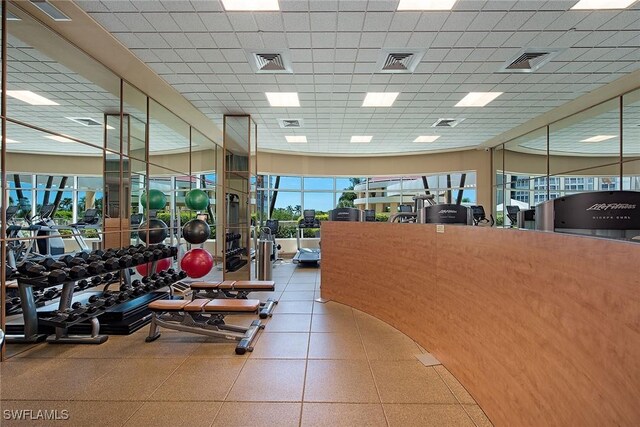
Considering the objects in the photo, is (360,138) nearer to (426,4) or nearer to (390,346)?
(426,4)

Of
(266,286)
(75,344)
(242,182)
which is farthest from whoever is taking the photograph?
(242,182)

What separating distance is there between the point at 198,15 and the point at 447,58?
318cm

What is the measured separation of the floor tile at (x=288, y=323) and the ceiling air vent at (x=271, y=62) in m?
3.49

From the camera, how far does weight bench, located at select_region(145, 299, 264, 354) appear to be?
9.98 ft

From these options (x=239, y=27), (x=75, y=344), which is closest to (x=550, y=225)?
(x=239, y=27)

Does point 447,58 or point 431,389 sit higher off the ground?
point 447,58

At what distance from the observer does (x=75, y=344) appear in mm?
3027

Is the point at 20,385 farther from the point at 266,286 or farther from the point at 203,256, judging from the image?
the point at 203,256

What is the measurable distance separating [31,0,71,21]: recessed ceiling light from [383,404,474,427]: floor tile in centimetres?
475

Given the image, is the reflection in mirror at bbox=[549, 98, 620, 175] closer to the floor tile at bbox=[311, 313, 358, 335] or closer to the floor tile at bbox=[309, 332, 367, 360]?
the floor tile at bbox=[311, 313, 358, 335]

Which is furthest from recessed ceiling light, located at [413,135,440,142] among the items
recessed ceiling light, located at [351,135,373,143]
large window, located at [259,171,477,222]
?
large window, located at [259,171,477,222]

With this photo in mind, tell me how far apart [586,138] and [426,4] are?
7715mm

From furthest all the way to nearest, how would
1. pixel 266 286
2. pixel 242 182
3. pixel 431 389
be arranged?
pixel 242 182 < pixel 266 286 < pixel 431 389

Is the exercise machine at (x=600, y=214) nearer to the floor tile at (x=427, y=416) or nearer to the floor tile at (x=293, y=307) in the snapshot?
the floor tile at (x=427, y=416)
